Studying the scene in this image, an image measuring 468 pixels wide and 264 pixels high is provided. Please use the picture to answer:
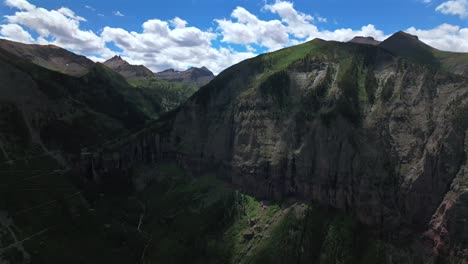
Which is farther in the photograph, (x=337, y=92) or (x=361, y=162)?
(x=337, y=92)

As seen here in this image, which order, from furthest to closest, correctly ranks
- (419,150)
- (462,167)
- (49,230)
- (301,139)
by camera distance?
(301,139), (49,230), (419,150), (462,167)

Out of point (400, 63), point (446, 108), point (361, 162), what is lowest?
point (361, 162)

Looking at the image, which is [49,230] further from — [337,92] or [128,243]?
[337,92]

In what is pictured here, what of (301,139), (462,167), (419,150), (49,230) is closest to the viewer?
(462,167)

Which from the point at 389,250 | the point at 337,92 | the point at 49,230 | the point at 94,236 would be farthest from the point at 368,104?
the point at 49,230

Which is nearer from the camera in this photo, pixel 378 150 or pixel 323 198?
pixel 378 150

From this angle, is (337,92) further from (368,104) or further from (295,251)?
(295,251)

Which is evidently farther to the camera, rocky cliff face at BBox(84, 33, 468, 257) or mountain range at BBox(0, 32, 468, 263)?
mountain range at BBox(0, 32, 468, 263)

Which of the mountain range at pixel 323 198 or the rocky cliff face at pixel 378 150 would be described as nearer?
the rocky cliff face at pixel 378 150

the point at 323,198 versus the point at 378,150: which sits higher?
the point at 378,150

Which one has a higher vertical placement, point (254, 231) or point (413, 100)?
point (413, 100)

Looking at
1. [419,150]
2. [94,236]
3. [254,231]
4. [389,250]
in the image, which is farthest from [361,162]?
[94,236]
